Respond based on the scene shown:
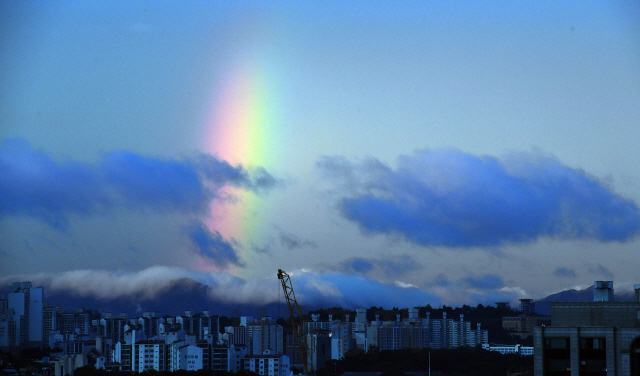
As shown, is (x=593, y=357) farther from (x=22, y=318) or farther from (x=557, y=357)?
(x=22, y=318)

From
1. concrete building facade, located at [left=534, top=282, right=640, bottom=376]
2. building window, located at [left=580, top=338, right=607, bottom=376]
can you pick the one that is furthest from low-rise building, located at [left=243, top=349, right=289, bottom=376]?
building window, located at [left=580, top=338, right=607, bottom=376]

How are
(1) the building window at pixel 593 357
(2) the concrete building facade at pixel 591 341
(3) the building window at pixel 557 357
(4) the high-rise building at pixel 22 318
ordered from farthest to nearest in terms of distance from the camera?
(4) the high-rise building at pixel 22 318
(3) the building window at pixel 557 357
(1) the building window at pixel 593 357
(2) the concrete building facade at pixel 591 341

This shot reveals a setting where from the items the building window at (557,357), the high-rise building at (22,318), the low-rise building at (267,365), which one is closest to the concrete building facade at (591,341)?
the building window at (557,357)

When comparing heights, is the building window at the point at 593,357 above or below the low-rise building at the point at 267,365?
above

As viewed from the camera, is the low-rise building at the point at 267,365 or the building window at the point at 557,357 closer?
the building window at the point at 557,357

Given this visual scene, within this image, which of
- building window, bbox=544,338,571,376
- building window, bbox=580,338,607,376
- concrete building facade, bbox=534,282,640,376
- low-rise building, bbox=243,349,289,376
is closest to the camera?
concrete building facade, bbox=534,282,640,376

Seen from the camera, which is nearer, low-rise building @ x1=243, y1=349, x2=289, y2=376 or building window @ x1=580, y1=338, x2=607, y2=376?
building window @ x1=580, y1=338, x2=607, y2=376

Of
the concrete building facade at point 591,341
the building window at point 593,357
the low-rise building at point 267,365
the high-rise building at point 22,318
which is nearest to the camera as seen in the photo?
the concrete building facade at point 591,341

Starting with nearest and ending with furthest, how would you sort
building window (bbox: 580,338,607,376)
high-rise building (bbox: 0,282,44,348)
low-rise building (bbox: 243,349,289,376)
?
1. building window (bbox: 580,338,607,376)
2. low-rise building (bbox: 243,349,289,376)
3. high-rise building (bbox: 0,282,44,348)

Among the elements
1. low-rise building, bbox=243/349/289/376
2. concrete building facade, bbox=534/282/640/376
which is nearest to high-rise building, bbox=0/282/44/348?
low-rise building, bbox=243/349/289/376

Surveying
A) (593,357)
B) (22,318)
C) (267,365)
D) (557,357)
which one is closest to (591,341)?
(593,357)

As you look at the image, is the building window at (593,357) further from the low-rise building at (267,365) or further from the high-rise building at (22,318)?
the high-rise building at (22,318)

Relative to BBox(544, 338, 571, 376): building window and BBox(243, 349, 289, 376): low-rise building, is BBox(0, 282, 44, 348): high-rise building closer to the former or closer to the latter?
BBox(243, 349, 289, 376): low-rise building

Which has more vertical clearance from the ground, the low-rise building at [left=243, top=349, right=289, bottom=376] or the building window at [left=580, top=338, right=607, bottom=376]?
the building window at [left=580, top=338, right=607, bottom=376]
